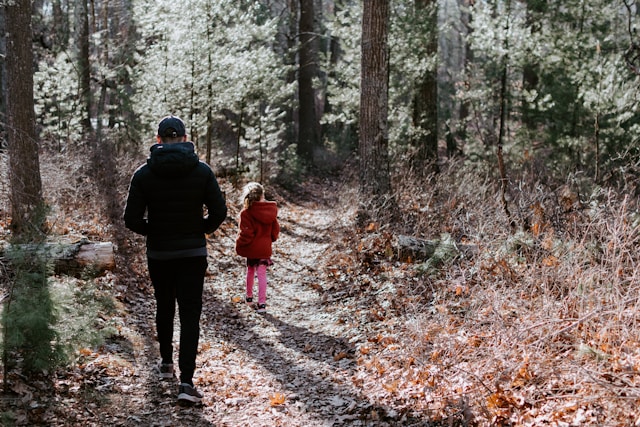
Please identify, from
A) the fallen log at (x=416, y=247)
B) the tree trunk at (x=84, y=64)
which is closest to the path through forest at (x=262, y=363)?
the fallen log at (x=416, y=247)

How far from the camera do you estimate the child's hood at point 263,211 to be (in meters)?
7.50

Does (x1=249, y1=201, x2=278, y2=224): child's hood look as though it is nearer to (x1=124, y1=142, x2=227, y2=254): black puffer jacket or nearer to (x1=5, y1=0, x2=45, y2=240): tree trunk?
(x1=124, y1=142, x2=227, y2=254): black puffer jacket

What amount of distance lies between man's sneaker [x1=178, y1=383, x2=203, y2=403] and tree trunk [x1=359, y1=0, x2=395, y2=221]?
5.57 m

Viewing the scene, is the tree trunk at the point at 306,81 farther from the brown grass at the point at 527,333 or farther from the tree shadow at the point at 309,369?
the brown grass at the point at 527,333

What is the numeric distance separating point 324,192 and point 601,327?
1547cm

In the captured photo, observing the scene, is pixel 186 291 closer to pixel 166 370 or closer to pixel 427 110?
pixel 166 370

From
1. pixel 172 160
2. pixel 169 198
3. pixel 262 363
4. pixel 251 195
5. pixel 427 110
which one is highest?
pixel 427 110

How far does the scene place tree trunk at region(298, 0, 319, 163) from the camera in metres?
21.0

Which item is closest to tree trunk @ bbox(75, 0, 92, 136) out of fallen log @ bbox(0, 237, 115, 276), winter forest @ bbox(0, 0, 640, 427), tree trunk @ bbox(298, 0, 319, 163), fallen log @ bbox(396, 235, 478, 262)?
winter forest @ bbox(0, 0, 640, 427)

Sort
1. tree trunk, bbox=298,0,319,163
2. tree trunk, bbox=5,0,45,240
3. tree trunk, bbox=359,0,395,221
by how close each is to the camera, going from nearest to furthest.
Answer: tree trunk, bbox=5,0,45,240 < tree trunk, bbox=359,0,395,221 < tree trunk, bbox=298,0,319,163

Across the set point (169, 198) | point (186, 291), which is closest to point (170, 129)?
point (169, 198)

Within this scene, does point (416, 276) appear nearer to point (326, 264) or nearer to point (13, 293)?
point (326, 264)

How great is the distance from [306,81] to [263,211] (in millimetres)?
15182

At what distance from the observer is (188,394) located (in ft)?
15.2
